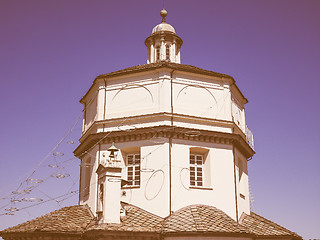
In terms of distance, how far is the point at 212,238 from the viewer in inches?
707

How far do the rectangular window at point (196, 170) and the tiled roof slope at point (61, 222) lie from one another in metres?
6.06

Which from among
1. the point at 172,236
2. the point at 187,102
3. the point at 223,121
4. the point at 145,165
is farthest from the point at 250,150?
the point at 172,236

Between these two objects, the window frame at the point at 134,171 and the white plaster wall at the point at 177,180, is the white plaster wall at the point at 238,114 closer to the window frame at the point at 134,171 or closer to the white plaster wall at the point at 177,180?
the white plaster wall at the point at 177,180

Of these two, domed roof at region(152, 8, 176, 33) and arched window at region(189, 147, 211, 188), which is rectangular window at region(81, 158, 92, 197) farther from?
domed roof at region(152, 8, 176, 33)

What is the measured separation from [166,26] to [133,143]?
11810 mm

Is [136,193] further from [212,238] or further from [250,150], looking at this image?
[250,150]

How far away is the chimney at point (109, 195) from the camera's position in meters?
18.5

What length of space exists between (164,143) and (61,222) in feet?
22.7

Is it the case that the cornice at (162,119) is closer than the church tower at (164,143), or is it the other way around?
the church tower at (164,143)

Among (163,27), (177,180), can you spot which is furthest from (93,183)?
(163,27)

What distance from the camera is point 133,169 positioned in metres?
21.7

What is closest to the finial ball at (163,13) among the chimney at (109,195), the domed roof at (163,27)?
the domed roof at (163,27)

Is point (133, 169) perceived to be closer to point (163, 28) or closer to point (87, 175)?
point (87, 175)

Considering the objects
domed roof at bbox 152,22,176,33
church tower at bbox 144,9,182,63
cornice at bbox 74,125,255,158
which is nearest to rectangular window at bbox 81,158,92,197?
cornice at bbox 74,125,255,158
